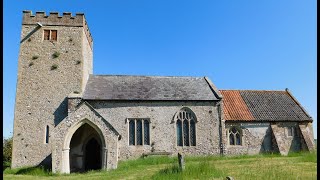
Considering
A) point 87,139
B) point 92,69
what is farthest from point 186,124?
point 92,69

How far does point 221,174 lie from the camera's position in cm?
1348

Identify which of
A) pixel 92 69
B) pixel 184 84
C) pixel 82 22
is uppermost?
pixel 82 22

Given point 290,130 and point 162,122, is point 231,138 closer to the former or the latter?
point 290,130

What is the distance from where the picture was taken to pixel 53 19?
25844 millimetres

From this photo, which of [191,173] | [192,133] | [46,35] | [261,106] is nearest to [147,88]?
[192,133]

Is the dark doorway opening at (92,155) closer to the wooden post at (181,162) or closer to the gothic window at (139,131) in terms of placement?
the gothic window at (139,131)

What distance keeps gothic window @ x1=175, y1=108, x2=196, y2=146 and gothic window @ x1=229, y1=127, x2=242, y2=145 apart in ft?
11.2

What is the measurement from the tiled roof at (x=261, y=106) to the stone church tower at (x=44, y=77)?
1319 cm

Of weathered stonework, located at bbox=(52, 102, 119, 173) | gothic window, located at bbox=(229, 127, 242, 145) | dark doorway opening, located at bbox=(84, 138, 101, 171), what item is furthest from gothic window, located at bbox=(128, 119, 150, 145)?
gothic window, located at bbox=(229, 127, 242, 145)

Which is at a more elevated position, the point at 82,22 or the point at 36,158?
the point at 82,22

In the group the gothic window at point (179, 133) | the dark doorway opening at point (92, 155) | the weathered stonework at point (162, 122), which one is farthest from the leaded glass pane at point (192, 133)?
the dark doorway opening at point (92, 155)

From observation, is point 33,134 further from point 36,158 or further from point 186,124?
point 186,124

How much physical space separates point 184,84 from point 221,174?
14.9 metres

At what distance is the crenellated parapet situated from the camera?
25.5 metres
